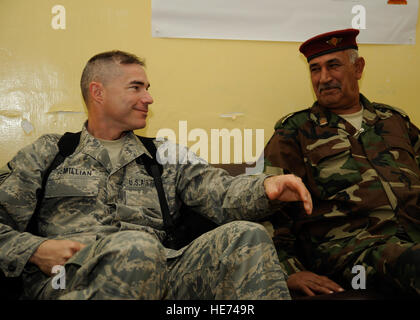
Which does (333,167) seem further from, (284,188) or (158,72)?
(158,72)

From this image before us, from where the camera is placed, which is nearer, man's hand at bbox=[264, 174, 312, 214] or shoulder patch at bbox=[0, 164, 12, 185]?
man's hand at bbox=[264, 174, 312, 214]

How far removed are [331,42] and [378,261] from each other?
0.92m

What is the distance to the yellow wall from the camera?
171cm

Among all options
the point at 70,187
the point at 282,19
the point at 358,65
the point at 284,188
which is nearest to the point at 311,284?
the point at 284,188

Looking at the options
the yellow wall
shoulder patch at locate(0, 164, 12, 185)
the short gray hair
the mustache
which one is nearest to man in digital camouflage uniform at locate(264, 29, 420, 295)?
the mustache

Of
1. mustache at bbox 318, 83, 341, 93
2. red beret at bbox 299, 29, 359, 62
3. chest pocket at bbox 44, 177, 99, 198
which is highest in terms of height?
red beret at bbox 299, 29, 359, 62

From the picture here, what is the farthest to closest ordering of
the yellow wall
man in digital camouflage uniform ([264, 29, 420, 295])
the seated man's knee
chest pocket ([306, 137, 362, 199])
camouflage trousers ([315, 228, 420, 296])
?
the yellow wall
chest pocket ([306, 137, 362, 199])
man in digital camouflage uniform ([264, 29, 420, 295])
camouflage trousers ([315, 228, 420, 296])
the seated man's knee

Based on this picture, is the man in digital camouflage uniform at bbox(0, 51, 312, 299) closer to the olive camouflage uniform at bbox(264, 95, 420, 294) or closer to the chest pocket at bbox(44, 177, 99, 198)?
the chest pocket at bbox(44, 177, 99, 198)

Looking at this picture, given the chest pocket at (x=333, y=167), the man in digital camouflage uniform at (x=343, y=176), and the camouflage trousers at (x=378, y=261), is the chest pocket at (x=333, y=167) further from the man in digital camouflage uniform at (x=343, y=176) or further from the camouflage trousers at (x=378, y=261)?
the camouflage trousers at (x=378, y=261)

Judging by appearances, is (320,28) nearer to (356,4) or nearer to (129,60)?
(356,4)

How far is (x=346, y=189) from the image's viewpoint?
1421 millimetres

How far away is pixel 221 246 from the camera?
97 centimetres
